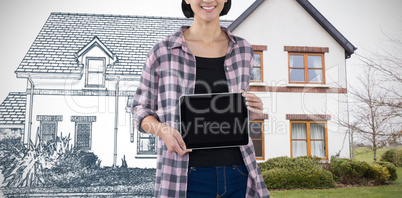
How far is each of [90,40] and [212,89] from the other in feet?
18.6

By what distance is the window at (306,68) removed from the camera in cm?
527

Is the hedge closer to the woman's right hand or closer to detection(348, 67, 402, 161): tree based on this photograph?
detection(348, 67, 402, 161): tree

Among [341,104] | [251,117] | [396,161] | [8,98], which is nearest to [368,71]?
[341,104]

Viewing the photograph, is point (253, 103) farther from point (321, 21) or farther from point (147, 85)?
point (321, 21)

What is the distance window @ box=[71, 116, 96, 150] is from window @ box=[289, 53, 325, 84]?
334 cm

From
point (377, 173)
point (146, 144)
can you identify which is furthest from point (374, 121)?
point (146, 144)

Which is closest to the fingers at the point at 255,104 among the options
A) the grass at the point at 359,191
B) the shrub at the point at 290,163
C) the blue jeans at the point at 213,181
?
the blue jeans at the point at 213,181

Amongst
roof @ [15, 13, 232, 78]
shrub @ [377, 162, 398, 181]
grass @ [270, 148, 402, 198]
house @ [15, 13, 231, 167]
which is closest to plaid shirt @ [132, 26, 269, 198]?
grass @ [270, 148, 402, 198]

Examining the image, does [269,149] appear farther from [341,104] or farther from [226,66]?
[226,66]

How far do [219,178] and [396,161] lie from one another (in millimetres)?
6149

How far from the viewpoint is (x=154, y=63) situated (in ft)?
2.89

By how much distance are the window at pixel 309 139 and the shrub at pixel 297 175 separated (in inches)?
11.0

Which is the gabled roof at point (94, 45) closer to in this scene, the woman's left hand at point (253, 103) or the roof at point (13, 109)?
the roof at point (13, 109)

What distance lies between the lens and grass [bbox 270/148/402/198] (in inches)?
177
